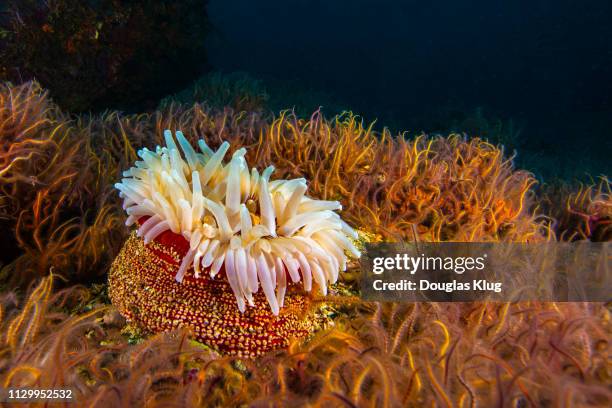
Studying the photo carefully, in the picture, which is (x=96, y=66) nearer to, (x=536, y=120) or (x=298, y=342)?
(x=298, y=342)

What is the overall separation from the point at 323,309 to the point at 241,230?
2.94 feet

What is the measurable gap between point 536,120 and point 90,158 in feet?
70.4

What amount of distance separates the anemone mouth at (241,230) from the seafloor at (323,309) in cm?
35

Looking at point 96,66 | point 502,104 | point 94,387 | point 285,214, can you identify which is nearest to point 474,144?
point 285,214

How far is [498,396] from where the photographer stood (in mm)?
1476

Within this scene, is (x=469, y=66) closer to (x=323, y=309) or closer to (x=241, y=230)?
(x=323, y=309)

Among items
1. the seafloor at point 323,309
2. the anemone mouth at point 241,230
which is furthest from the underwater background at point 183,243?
the anemone mouth at point 241,230

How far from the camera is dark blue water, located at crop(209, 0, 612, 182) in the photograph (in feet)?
55.3

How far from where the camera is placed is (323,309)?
8.82ft

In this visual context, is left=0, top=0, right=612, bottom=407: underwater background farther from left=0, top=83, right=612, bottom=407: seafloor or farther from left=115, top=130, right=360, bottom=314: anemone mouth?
left=115, top=130, right=360, bottom=314: anemone mouth

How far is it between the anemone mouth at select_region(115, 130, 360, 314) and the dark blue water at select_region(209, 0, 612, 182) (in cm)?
927

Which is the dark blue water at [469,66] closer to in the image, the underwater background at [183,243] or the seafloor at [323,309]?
the underwater background at [183,243]

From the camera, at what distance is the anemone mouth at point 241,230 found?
2.09 meters

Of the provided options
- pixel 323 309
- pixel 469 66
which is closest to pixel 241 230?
pixel 323 309
